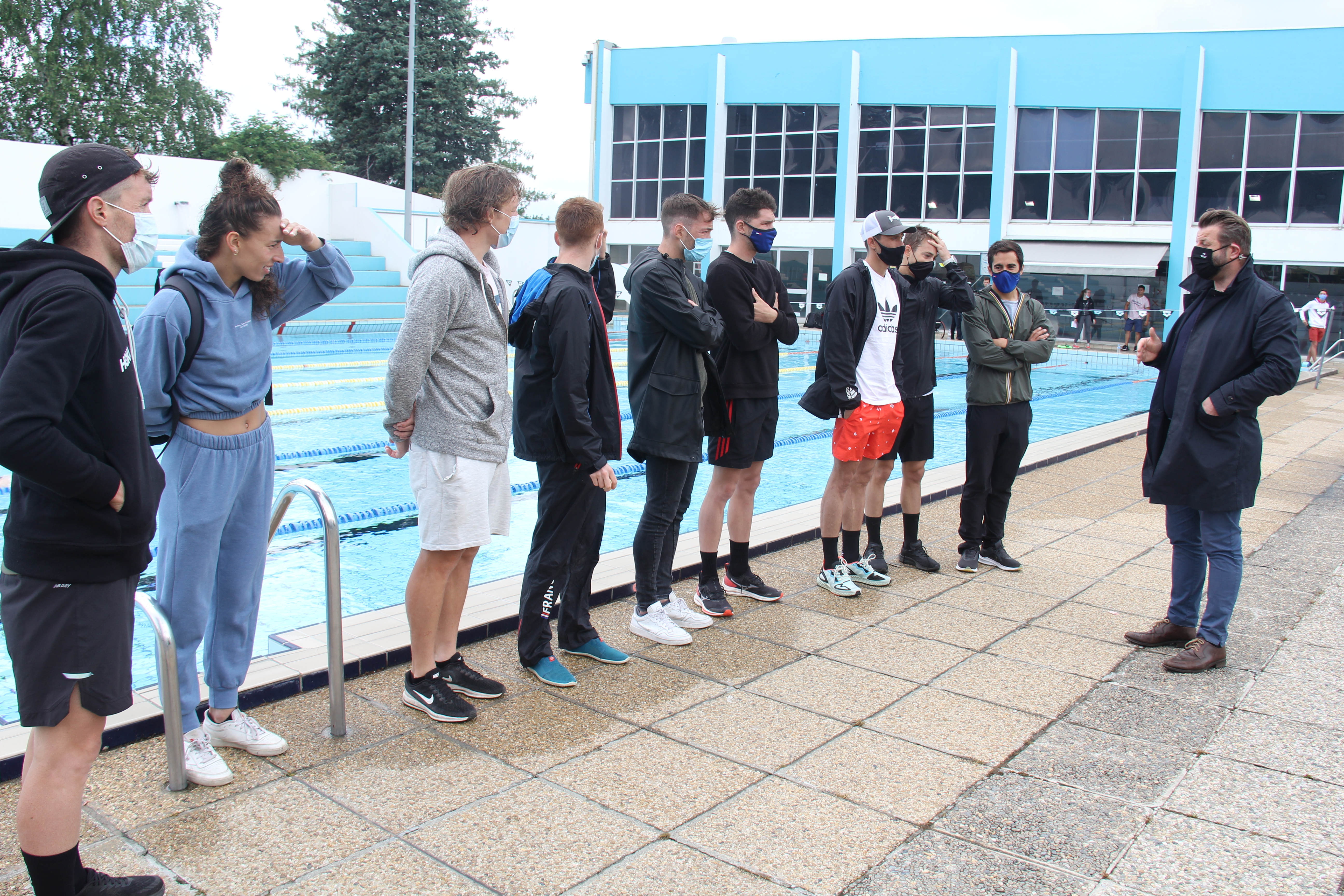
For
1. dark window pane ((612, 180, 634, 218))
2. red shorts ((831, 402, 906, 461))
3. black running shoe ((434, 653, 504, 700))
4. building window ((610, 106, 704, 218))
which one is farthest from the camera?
dark window pane ((612, 180, 634, 218))

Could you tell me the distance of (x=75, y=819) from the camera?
2.14 meters

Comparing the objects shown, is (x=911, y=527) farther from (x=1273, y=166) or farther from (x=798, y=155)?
(x=798, y=155)

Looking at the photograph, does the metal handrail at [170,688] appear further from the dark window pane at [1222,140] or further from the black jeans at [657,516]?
the dark window pane at [1222,140]

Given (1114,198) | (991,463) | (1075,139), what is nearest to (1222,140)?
(1114,198)

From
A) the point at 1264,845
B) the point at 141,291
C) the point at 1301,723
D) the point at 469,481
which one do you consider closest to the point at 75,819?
the point at 469,481

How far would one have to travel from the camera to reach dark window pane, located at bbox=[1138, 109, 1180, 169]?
26312mm

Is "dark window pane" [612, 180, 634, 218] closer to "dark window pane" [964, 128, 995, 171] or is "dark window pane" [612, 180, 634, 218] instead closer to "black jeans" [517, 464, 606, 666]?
"dark window pane" [964, 128, 995, 171]

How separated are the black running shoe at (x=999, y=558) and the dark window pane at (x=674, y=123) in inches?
1180

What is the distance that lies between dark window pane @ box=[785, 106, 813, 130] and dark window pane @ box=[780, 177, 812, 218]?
5.27 feet

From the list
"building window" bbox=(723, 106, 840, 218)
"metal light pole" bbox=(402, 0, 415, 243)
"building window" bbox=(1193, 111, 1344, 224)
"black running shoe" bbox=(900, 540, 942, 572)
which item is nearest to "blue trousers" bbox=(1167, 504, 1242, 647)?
"black running shoe" bbox=(900, 540, 942, 572)

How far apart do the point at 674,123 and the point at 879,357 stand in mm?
30559

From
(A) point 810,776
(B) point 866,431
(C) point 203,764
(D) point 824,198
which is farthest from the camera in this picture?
(D) point 824,198

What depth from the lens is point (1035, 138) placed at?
92.6 feet

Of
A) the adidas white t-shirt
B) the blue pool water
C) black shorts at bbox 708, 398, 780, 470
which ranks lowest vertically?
the blue pool water
